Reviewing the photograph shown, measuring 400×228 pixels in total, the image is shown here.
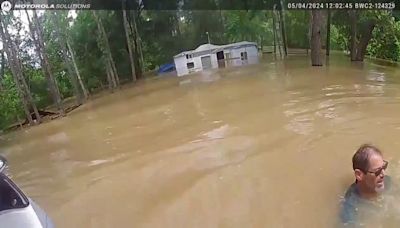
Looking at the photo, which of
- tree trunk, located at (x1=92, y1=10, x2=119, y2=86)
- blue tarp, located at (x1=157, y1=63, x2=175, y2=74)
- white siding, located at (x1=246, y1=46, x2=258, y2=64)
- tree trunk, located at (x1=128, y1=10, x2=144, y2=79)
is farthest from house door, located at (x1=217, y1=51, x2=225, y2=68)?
tree trunk, located at (x1=92, y1=10, x2=119, y2=86)

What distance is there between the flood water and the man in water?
0.08 meters

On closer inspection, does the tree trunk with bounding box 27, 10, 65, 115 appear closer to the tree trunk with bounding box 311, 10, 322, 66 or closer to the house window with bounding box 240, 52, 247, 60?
the house window with bounding box 240, 52, 247, 60

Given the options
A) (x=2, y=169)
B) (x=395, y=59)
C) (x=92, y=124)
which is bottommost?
(x=395, y=59)

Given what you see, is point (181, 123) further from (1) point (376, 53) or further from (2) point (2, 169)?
(1) point (376, 53)

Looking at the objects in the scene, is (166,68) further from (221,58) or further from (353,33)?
(353,33)

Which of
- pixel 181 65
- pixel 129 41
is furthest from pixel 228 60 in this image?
pixel 129 41

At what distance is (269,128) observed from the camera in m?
3.95

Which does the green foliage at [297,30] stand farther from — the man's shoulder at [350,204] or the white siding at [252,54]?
the man's shoulder at [350,204]

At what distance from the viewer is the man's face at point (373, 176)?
219 centimetres

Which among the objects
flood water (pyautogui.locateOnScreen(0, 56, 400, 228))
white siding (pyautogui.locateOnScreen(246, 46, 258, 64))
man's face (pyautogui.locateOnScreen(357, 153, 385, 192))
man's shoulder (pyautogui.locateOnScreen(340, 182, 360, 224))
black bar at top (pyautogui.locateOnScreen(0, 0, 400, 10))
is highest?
black bar at top (pyautogui.locateOnScreen(0, 0, 400, 10))

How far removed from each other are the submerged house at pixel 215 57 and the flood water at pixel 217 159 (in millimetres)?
5430

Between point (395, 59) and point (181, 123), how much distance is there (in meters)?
7.41

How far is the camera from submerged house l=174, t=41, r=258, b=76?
37.5 feet

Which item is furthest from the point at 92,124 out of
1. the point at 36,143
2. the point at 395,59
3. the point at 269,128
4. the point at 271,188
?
the point at 395,59
